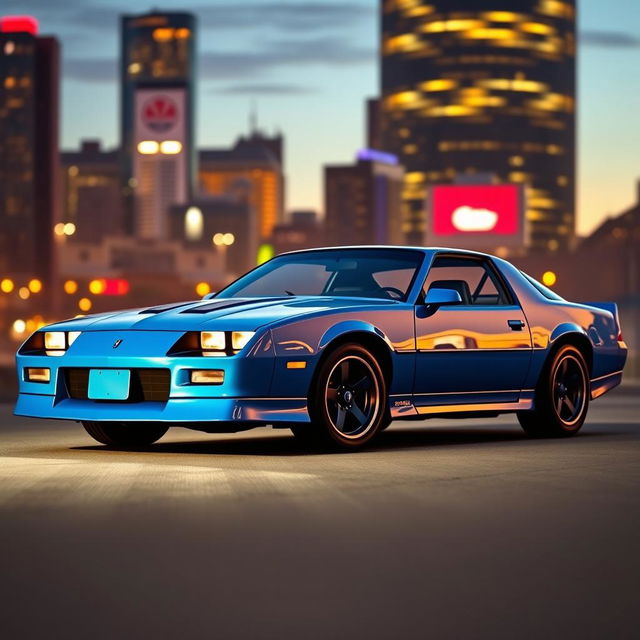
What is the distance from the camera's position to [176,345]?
1036 centimetres

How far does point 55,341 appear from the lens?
10984 mm

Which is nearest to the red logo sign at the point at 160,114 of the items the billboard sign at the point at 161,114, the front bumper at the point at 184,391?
the billboard sign at the point at 161,114

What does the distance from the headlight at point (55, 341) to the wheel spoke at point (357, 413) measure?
1984 millimetres

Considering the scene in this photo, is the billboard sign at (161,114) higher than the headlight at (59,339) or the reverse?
higher

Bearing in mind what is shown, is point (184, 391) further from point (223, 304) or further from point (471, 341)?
point (471, 341)

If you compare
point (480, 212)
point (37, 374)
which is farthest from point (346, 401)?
point (480, 212)

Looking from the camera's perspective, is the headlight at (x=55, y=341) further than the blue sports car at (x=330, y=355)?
Yes

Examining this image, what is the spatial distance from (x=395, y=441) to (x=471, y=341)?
1026 millimetres

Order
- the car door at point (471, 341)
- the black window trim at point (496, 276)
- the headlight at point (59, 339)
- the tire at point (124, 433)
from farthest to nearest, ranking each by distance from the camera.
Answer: the black window trim at point (496, 276) < the tire at point (124, 433) < the car door at point (471, 341) < the headlight at point (59, 339)

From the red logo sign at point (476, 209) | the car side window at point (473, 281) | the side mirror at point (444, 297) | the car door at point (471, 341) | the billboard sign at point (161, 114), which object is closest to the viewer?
the side mirror at point (444, 297)

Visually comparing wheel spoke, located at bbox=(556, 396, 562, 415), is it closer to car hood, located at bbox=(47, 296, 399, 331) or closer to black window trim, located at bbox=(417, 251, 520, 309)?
black window trim, located at bbox=(417, 251, 520, 309)

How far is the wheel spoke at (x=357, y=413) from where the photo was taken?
35.3 feet

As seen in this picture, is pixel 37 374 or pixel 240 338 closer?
pixel 240 338

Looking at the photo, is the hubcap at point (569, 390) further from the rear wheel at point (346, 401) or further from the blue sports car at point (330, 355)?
the rear wheel at point (346, 401)
